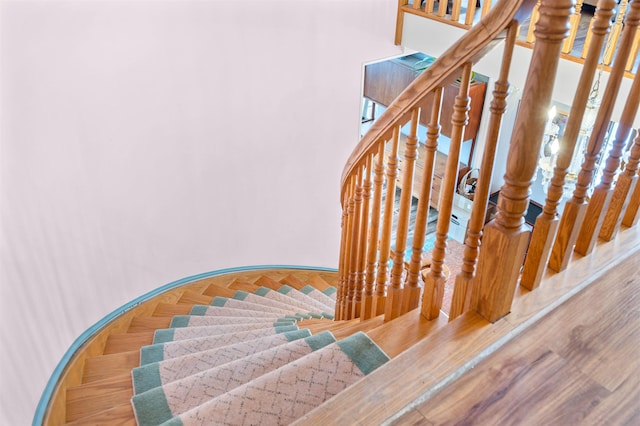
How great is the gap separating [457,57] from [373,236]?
0.86 metres

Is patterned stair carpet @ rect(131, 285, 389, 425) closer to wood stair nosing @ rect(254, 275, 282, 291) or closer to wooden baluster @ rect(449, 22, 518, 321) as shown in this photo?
wooden baluster @ rect(449, 22, 518, 321)

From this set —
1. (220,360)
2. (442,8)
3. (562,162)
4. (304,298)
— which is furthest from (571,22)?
(220,360)

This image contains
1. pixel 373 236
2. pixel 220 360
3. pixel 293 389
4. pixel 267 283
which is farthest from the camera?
pixel 267 283

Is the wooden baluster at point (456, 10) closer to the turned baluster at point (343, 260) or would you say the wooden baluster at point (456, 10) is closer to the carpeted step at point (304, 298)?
the turned baluster at point (343, 260)

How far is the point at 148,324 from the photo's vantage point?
10.9 feet

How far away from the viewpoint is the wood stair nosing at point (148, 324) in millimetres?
3279

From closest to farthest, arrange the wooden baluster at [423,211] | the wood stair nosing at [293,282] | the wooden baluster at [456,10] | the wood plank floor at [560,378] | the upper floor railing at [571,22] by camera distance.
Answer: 1. the wood plank floor at [560,378]
2. the wooden baluster at [423,211]
3. the upper floor railing at [571,22]
4. the wooden baluster at [456,10]
5. the wood stair nosing at [293,282]

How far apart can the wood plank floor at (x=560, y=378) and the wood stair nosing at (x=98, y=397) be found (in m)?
1.36

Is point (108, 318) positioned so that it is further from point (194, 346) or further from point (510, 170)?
point (510, 170)

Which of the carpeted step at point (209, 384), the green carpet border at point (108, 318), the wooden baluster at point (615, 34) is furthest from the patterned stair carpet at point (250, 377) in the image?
the wooden baluster at point (615, 34)

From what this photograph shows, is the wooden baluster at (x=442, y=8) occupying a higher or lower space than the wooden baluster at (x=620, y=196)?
higher

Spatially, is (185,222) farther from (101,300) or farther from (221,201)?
(101,300)

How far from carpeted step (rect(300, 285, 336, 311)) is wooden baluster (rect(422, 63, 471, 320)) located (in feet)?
7.24

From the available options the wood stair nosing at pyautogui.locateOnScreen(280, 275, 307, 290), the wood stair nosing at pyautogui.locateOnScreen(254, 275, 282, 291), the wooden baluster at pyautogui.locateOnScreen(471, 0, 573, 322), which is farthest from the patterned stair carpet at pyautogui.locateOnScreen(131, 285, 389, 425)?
the wood stair nosing at pyautogui.locateOnScreen(280, 275, 307, 290)
